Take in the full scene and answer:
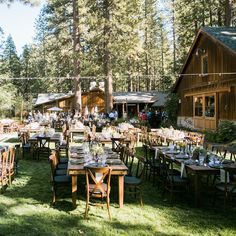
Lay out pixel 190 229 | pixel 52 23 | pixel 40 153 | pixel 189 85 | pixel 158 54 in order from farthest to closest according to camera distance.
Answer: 1. pixel 158 54
2. pixel 52 23
3. pixel 189 85
4. pixel 40 153
5. pixel 190 229

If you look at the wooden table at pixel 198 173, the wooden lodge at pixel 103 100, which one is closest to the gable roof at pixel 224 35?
the wooden table at pixel 198 173

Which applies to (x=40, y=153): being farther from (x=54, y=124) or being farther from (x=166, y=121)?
(x=166, y=121)

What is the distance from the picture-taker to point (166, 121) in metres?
29.8

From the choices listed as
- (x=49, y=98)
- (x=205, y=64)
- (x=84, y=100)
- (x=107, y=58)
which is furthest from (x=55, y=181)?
(x=49, y=98)

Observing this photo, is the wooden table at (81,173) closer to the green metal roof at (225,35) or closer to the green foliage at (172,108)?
the green metal roof at (225,35)

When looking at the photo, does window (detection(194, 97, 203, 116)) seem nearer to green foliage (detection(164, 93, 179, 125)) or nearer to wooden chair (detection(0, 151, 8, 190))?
green foliage (detection(164, 93, 179, 125))

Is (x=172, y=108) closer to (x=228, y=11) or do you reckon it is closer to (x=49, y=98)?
(x=228, y=11)

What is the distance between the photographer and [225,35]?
20016 millimetres

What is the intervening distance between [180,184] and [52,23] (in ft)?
88.8

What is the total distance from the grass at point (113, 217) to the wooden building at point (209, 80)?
12530 millimetres

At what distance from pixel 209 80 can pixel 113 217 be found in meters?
16.9

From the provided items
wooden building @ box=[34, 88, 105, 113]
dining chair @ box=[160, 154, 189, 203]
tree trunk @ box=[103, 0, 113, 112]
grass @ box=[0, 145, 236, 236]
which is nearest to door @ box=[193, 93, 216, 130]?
tree trunk @ box=[103, 0, 113, 112]

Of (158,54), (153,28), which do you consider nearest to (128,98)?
(153,28)

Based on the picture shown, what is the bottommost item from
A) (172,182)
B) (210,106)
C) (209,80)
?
(172,182)
